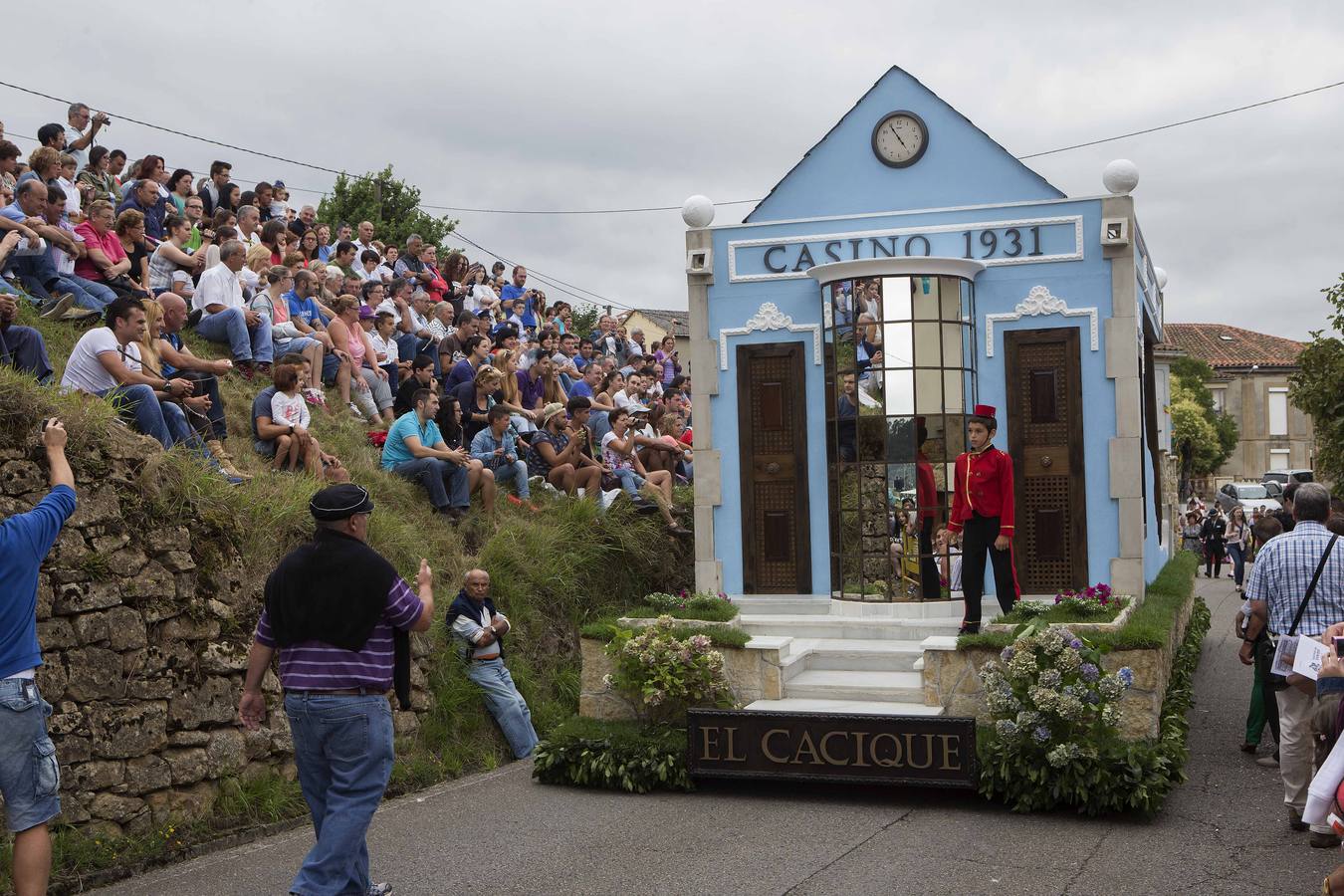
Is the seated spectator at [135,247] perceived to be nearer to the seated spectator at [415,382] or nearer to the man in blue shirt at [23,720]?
the seated spectator at [415,382]

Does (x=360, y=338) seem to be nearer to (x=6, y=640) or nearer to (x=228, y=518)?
(x=228, y=518)

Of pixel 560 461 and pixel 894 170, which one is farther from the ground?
pixel 894 170

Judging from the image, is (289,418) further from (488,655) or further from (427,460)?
(488,655)

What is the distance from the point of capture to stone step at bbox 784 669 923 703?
10016 mm

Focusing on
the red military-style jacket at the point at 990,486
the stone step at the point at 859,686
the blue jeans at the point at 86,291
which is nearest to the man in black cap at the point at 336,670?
the stone step at the point at 859,686

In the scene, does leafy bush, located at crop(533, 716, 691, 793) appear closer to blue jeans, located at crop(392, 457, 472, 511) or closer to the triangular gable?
blue jeans, located at crop(392, 457, 472, 511)

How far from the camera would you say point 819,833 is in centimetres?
818

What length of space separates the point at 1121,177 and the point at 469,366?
8179 mm

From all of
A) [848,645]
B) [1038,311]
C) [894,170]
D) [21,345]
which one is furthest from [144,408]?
[1038,311]

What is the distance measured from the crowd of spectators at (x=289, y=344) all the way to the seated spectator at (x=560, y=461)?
24 mm

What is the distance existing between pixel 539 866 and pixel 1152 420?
11.8 m

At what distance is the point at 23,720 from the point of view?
563 centimetres

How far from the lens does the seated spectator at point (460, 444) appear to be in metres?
13.3

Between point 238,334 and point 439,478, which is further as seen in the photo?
point 238,334
